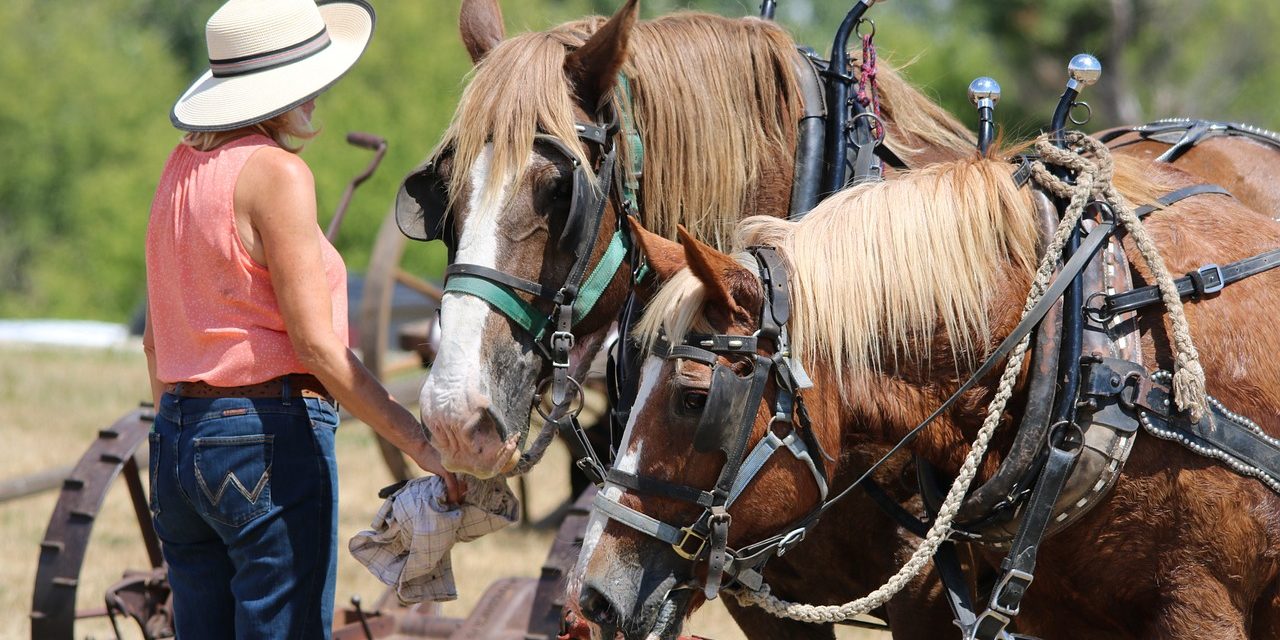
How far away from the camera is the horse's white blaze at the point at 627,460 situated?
82.7 inches

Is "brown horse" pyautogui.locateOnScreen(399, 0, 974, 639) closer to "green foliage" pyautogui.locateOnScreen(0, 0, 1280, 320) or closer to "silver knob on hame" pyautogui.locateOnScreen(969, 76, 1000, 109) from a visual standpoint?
"silver knob on hame" pyautogui.locateOnScreen(969, 76, 1000, 109)

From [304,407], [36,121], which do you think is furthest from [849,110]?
[36,121]

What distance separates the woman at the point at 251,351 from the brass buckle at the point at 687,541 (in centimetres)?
63

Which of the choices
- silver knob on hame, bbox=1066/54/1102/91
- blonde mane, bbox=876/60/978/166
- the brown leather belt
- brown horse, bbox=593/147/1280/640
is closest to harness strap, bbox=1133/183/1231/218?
brown horse, bbox=593/147/1280/640

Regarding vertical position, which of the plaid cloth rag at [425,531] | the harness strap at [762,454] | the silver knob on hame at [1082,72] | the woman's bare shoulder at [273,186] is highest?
the silver knob on hame at [1082,72]

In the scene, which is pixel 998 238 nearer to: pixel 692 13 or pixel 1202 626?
pixel 1202 626

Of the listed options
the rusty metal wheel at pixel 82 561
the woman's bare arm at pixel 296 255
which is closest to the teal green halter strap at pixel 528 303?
the woman's bare arm at pixel 296 255

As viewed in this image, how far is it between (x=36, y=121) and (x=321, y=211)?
1134cm

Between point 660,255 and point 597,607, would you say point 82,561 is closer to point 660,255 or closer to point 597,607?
point 597,607

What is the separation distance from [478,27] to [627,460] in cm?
134

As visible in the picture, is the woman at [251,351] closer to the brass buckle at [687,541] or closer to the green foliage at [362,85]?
the brass buckle at [687,541]

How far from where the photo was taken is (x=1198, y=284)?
2164 millimetres

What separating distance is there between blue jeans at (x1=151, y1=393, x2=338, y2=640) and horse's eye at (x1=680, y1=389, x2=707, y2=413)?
0.85m

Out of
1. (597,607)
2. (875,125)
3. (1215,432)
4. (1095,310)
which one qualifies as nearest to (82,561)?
(597,607)
